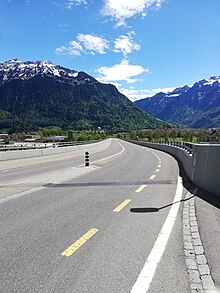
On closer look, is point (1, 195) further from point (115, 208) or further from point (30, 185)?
point (115, 208)

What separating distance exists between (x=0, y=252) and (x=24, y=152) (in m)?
29.0

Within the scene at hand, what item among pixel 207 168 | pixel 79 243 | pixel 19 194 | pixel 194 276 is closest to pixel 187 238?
pixel 194 276

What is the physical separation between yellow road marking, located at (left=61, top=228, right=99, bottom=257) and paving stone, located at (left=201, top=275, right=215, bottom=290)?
1.91 m

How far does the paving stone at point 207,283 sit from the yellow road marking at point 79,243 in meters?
1.91

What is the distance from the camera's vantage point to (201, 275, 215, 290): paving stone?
391 cm

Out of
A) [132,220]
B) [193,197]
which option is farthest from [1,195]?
[193,197]

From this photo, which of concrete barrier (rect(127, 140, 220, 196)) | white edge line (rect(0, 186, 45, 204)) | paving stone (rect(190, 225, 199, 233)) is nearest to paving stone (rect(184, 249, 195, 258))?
paving stone (rect(190, 225, 199, 233))

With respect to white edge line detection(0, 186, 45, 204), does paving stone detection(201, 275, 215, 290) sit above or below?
above

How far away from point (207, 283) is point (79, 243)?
219 cm

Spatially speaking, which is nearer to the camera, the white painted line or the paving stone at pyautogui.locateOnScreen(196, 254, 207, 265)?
the white painted line

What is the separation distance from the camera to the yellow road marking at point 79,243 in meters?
5.10

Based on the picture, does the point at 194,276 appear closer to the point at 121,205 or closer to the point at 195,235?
the point at 195,235

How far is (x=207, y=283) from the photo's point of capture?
13.2ft

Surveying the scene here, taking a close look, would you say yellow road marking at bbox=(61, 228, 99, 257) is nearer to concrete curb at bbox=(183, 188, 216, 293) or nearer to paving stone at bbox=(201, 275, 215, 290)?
concrete curb at bbox=(183, 188, 216, 293)
